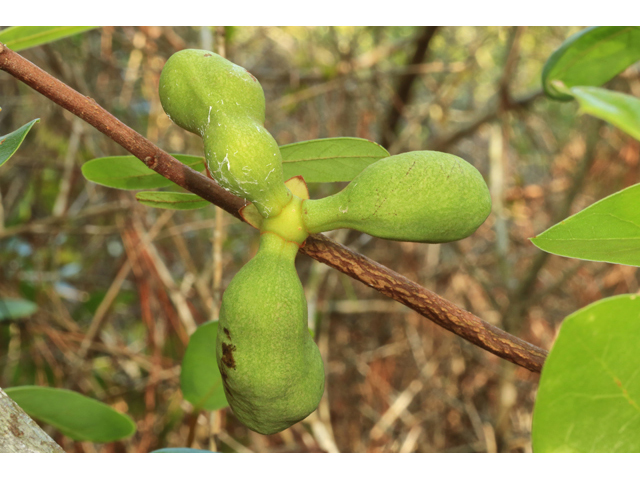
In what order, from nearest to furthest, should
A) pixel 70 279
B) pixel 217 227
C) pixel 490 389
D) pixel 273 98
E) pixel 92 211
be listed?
pixel 217 227
pixel 92 211
pixel 70 279
pixel 490 389
pixel 273 98

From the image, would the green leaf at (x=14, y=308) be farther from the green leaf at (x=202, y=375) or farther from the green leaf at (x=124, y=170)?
the green leaf at (x=124, y=170)

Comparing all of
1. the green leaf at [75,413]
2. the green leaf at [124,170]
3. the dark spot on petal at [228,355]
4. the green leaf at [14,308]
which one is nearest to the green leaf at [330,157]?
the green leaf at [124,170]

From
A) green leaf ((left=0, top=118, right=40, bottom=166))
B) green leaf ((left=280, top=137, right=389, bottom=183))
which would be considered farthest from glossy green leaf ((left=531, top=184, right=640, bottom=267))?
green leaf ((left=0, top=118, right=40, bottom=166))

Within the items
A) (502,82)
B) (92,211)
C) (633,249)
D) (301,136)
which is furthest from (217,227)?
(301,136)

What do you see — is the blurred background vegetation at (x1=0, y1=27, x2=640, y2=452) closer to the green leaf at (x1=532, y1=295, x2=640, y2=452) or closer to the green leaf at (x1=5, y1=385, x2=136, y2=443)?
the green leaf at (x1=5, y1=385, x2=136, y2=443)

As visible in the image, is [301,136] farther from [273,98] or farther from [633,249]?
[633,249]
